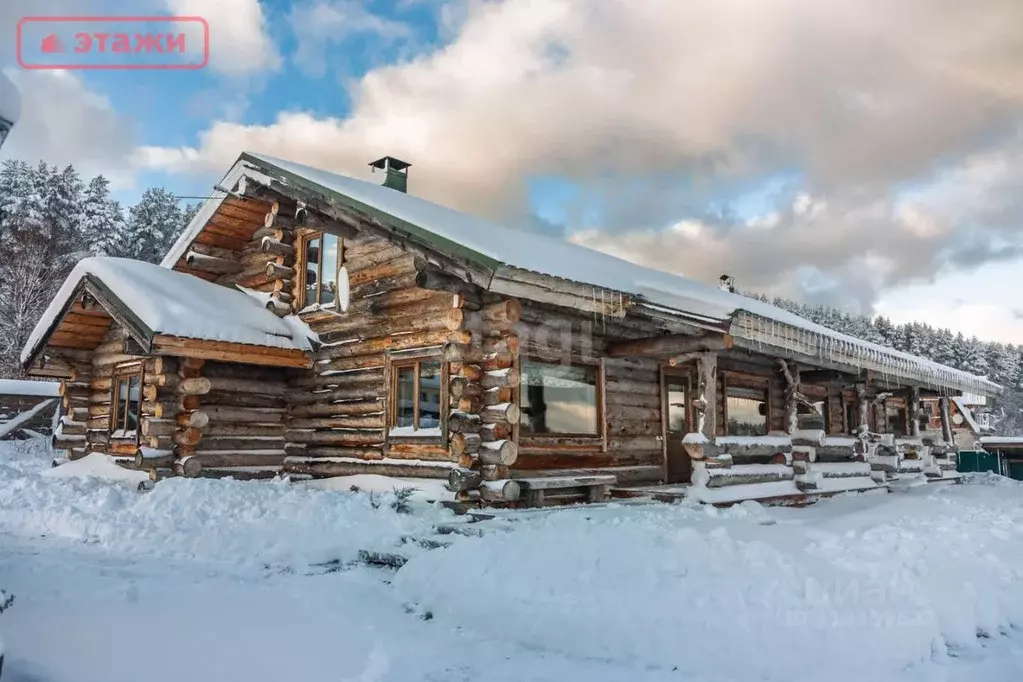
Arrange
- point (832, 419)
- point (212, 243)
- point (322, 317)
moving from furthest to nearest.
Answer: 1. point (832, 419)
2. point (212, 243)
3. point (322, 317)

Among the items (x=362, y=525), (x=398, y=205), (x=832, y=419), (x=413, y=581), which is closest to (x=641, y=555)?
(x=413, y=581)

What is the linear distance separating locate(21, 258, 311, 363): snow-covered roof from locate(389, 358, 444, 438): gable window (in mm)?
2512

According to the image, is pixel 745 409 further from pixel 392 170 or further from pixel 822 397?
pixel 392 170

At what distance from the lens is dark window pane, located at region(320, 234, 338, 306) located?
549 inches

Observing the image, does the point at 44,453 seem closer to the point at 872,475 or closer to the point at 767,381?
the point at 767,381

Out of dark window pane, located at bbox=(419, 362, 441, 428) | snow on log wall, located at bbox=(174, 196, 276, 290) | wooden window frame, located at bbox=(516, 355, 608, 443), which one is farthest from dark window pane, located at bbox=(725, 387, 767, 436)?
snow on log wall, located at bbox=(174, 196, 276, 290)

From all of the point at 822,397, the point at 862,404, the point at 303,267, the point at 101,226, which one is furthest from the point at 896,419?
the point at 101,226

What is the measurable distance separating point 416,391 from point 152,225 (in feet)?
134

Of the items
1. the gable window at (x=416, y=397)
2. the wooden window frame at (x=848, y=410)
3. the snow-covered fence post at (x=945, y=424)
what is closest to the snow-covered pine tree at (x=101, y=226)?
the gable window at (x=416, y=397)

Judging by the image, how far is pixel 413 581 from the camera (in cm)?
676

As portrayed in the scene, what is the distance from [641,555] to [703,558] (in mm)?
535

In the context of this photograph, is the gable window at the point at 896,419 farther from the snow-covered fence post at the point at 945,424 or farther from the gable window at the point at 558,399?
the gable window at the point at 558,399

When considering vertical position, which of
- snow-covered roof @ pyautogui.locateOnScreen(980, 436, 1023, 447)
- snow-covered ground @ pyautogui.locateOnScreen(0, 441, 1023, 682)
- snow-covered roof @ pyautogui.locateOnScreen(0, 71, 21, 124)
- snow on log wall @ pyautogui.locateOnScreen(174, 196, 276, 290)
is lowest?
snow-covered ground @ pyautogui.locateOnScreen(0, 441, 1023, 682)

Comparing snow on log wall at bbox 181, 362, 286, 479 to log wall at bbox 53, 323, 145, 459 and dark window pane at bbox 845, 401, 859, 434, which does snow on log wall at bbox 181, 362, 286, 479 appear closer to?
log wall at bbox 53, 323, 145, 459
